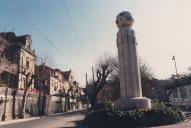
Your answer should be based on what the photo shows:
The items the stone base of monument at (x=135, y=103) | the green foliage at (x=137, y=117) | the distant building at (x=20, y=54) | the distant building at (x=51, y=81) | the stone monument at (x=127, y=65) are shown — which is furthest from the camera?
the distant building at (x=51, y=81)

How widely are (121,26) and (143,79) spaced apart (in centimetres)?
3585

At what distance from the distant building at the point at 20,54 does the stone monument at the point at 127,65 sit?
2528 centimetres

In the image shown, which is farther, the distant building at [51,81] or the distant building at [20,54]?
the distant building at [51,81]

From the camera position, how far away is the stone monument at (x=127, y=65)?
65.4 feet

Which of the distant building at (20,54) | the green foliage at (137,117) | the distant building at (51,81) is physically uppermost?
the distant building at (20,54)

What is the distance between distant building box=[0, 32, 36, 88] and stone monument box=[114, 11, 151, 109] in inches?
995

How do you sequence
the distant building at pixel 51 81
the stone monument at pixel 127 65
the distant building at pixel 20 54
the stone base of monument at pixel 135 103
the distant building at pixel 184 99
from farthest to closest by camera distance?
the distant building at pixel 51 81 → the distant building at pixel 20 54 → the distant building at pixel 184 99 → the stone monument at pixel 127 65 → the stone base of monument at pixel 135 103

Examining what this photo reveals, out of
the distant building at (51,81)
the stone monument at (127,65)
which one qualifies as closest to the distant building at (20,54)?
the distant building at (51,81)

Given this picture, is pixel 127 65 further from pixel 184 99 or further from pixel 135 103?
pixel 184 99

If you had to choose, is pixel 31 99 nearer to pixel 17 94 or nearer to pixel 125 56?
pixel 17 94

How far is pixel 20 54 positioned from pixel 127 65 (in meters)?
31.3

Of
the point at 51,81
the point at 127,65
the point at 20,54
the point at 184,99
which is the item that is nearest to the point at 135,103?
the point at 127,65

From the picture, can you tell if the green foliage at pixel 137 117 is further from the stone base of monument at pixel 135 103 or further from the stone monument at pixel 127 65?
the stone monument at pixel 127 65

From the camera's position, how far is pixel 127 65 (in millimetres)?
20203
